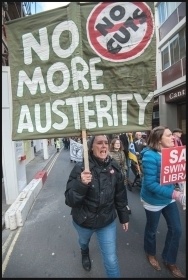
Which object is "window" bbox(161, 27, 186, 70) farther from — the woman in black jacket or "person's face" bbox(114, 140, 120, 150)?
the woman in black jacket

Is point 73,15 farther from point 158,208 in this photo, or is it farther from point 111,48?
point 158,208

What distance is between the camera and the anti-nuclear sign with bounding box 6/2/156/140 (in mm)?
2443

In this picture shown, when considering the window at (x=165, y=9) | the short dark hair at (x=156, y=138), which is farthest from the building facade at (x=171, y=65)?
the short dark hair at (x=156, y=138)

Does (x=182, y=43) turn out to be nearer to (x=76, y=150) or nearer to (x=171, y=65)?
(x=171, y=65)

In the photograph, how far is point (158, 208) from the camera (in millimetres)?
3188

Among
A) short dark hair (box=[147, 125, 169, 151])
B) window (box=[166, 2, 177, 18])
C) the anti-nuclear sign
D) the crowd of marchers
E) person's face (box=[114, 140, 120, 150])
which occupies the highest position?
window (box=[166, 2, 177, 18])

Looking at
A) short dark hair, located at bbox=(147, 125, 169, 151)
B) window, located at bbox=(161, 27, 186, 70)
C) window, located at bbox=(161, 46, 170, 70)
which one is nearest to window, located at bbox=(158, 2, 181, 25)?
window, located at bbox=(161, 27, 186, 70)

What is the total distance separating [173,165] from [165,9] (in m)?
15.3

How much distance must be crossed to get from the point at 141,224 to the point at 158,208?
→ 1852mm

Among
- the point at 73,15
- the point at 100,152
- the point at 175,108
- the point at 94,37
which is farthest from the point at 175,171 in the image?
the point at 175,108

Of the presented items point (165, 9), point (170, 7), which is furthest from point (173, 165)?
point (165, 9)

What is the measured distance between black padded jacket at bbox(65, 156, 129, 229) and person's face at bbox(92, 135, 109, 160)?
8 centimetres

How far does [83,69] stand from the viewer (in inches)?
97.1

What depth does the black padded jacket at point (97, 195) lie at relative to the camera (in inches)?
107
